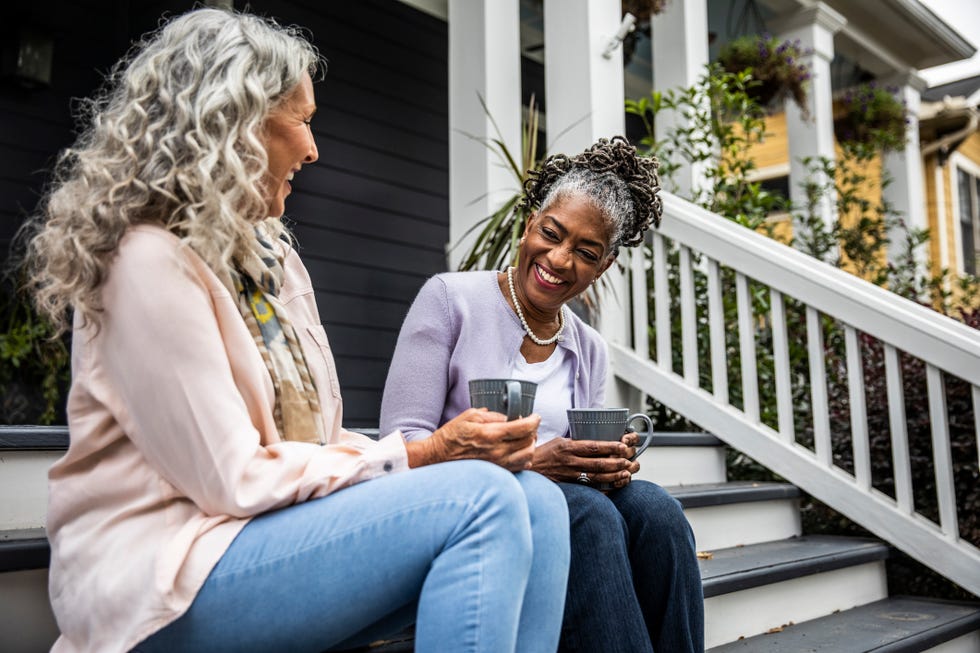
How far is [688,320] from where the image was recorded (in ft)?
11.3

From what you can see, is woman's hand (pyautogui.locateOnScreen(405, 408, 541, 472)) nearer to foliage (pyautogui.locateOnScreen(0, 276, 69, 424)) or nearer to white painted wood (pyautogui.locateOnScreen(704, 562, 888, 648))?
white painted wood (pyautogui.locateOnScreen(704, 562, 888, 648))

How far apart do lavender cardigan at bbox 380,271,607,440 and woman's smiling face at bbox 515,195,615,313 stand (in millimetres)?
97

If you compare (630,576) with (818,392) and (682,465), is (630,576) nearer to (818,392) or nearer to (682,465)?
(682,465)

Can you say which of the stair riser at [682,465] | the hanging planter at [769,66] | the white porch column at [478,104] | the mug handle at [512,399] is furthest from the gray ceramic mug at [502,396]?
the hanging planter at [769,66]

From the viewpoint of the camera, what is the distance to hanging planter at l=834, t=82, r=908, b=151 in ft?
20.2

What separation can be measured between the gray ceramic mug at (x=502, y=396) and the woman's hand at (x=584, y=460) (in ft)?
1.04

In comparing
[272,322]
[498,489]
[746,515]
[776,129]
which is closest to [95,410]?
[272,322]

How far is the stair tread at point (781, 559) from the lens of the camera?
234 centimetres

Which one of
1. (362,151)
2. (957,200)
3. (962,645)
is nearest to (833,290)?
(962,645)

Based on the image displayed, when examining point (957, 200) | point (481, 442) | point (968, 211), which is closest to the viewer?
point (481, 442)

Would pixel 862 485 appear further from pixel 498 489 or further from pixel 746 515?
pixel 498 489

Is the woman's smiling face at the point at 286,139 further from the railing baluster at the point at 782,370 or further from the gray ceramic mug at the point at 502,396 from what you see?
the railing baluster at the point at 782,370

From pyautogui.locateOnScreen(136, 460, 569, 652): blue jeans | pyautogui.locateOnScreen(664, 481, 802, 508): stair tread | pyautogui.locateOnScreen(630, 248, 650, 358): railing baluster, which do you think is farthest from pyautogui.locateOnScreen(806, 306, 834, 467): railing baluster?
pyautogui.locateOnScreen(136, 460, 569, 652): blue jeans

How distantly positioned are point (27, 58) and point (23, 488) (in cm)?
267
